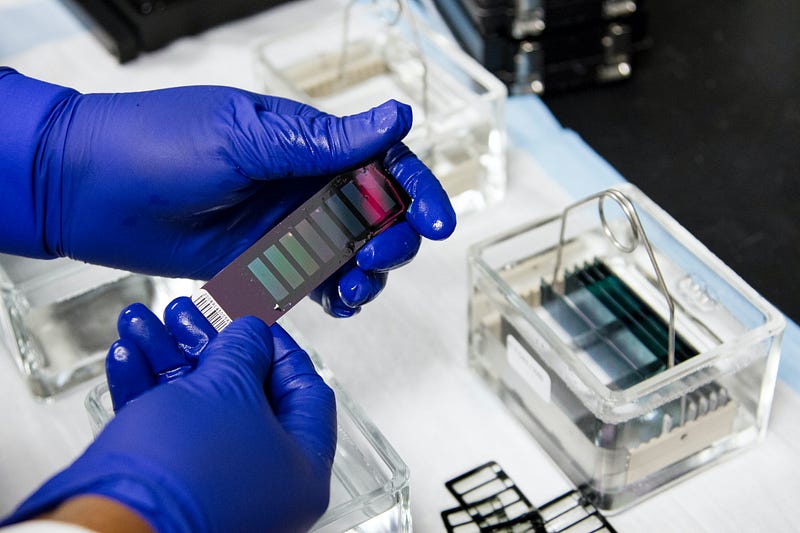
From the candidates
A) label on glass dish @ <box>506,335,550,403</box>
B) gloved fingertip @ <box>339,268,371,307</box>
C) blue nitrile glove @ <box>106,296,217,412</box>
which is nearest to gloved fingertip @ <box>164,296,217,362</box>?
blue nitrile glove @ <box>106,296,217,412</box>

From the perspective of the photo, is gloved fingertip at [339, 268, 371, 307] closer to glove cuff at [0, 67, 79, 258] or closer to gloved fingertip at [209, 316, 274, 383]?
gloved fingertip at [209, 316, 274, 383]

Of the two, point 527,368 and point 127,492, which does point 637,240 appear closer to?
point 527,368

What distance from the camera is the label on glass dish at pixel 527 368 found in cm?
80

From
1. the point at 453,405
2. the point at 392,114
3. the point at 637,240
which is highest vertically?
the point at 392,114

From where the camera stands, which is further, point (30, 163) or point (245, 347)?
point (30, 163)

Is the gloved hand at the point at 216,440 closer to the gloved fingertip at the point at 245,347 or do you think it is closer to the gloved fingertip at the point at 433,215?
the gloved fingertip at the point at 245,347

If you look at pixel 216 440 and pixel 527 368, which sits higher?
pixel 216 440

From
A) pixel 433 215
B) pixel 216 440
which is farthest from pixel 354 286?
pixel 216 440

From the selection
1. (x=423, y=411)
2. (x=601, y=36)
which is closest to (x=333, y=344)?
(x=423, y=411)

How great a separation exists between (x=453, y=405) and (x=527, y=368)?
88 millimetres

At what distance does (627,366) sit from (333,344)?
0.26 metres

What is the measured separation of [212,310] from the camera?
0.74 m

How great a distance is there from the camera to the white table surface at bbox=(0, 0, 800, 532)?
2.60ft

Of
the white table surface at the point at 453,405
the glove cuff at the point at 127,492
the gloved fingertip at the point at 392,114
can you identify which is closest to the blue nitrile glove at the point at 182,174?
the gloved fingertip at the point at 392,114
